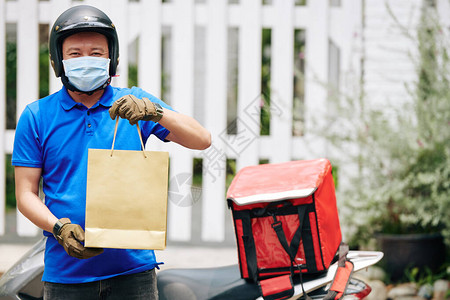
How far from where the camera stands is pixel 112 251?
1.60 m

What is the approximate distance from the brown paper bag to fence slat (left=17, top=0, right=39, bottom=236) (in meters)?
3.05

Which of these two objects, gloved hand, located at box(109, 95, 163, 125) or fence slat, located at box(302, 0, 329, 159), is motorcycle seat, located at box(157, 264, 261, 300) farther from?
fence slat, located at box(302, 0, 329, 159)

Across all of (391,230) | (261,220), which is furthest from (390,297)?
(261,220)

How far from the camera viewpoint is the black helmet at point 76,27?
159 cm

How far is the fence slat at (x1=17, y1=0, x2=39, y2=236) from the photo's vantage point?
4.24 m

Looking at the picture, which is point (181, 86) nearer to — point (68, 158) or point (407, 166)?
point (407, 166)

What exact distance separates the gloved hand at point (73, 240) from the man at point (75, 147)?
44 millimetres

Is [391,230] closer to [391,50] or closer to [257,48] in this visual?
[391,50]

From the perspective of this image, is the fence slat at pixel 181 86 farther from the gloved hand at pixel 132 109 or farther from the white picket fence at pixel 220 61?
the gloved hand at pixel 132 109

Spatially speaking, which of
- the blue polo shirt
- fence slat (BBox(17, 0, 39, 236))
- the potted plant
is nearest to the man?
Result: the blue polo shirt

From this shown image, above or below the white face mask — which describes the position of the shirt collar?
below

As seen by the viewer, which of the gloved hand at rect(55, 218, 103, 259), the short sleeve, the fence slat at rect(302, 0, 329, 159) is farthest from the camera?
the fence slat at rect(302, 0, 329, 159)

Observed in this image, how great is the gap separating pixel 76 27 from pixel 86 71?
0.43ft

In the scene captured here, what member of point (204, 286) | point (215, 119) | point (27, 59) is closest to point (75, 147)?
point (204, 286)
